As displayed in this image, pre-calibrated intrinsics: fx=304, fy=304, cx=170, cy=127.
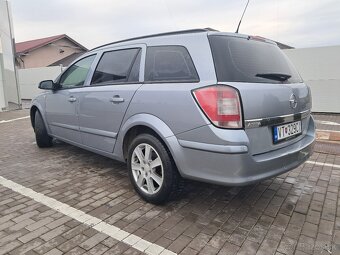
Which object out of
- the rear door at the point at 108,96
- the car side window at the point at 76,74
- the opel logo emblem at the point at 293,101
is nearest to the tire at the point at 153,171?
the rear door at the point at 108,96

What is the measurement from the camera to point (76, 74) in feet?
14.8

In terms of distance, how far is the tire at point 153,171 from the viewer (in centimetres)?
296

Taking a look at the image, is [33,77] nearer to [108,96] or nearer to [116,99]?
[108,96]

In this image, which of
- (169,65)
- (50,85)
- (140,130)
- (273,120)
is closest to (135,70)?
(169,65)

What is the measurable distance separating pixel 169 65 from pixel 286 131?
1.30 meters

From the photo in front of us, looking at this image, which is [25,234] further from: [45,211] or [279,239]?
[279,239]

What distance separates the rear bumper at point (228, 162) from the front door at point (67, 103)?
6.58ft

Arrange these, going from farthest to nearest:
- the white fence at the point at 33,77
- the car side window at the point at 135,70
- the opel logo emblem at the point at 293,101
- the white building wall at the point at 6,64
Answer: the white fence at the point at 33,77, the white building wall at the point at 6,64, the car side window at the point at 135,70, the opel logo emblem at the point at 293,101

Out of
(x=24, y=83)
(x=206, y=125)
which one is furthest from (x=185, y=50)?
(x=24, y=83)

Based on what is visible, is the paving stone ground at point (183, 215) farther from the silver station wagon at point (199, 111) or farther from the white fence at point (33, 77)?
the white fence at point (33, 77)

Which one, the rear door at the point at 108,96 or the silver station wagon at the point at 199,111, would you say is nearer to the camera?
the silver station wagon at the point at 199,111

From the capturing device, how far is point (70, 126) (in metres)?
4.45

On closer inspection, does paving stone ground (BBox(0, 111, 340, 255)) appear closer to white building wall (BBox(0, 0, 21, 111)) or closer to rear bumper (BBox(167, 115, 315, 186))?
rear bumper (BBox(167, 115, 315, 186))

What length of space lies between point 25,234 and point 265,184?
2686mm
